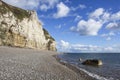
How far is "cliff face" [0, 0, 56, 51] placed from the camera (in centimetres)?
9500

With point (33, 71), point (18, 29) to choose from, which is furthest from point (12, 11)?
point (33, 71)

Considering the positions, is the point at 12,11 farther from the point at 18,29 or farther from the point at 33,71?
the point at 33,71

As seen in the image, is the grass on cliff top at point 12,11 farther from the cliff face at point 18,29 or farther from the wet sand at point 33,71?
the wet sand at point 33,71

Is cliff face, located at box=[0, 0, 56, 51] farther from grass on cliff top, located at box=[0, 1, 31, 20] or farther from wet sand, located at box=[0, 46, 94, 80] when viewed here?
wet sand, located at box=[0, 46, 94, 80]

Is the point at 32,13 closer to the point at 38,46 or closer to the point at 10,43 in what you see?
the point at 38,46

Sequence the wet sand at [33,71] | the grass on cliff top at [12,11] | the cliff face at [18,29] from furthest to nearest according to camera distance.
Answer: the grass on cliff top at [12,11] → the cliff face at [18,29] → the wet sand at [33,71]

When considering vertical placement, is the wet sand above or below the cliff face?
below

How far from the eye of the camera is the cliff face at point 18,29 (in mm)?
95000

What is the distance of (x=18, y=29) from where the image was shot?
346ft

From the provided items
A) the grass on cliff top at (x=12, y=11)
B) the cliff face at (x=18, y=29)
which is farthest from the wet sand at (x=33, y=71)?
the grass on cliff top at (x=12, y=11)

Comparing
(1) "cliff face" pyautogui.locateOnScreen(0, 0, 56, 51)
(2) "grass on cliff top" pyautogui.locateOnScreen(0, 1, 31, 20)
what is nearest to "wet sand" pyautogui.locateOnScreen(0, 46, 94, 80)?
(1) "cliff face" pyautogui.locateOnScreen(0, 0, 56, 51)

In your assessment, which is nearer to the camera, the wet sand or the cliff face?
the wet sand

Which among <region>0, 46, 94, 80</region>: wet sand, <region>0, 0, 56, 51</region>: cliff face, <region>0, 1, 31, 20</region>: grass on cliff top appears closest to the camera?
<region>0, 46, 94, 80</region>: wet sand

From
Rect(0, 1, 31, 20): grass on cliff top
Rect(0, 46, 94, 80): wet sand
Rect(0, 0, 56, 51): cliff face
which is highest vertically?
Rect(0, 1, 31, 20): grass on cliff top
